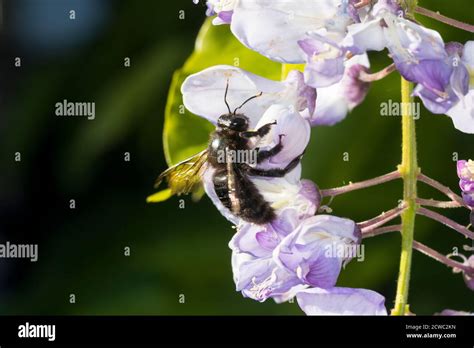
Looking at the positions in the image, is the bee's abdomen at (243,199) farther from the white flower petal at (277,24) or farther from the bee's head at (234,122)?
the white flower petal at (277,24)

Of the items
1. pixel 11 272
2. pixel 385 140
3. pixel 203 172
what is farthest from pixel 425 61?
pixel 11 272

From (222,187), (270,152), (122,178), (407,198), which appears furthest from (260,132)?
(122,178)

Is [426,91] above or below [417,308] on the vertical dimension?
above

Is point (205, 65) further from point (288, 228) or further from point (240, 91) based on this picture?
point (288, 228)

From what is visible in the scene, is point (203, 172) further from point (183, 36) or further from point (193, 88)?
point (183, 36)

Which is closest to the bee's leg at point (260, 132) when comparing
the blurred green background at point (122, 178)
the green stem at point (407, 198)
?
the green stem at point (407, 198)
